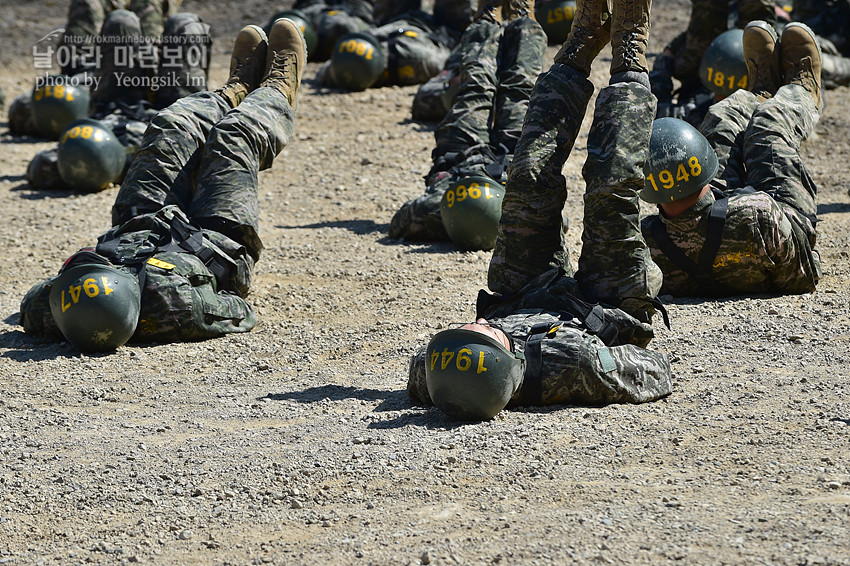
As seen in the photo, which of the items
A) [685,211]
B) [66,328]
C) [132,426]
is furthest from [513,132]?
[132,426]

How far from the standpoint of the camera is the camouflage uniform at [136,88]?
11.2 metres

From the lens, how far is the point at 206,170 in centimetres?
743

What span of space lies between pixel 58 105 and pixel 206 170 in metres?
5.68

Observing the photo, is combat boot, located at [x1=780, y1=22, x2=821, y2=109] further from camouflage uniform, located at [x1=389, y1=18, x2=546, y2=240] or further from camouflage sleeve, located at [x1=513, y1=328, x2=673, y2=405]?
camouflage sleeve, located at [x1=513, y1=328, x2=673, y2=405]

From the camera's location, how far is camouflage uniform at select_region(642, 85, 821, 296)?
6.71 metres

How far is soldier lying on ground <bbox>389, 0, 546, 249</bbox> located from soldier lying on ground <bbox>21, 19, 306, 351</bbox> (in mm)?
1504

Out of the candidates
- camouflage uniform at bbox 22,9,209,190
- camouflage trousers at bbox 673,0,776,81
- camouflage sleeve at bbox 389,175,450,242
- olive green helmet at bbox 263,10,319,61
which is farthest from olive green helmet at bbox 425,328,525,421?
olive green helmet at bbox 263,10,319,61

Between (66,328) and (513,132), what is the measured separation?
4.42 meters

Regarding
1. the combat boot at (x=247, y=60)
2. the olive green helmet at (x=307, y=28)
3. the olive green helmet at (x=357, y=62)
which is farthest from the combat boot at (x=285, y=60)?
the olive green helmet at (x=307, y=28)

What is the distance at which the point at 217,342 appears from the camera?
679cm

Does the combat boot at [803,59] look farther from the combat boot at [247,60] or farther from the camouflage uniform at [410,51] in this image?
the camouflage uniform at [410,51]

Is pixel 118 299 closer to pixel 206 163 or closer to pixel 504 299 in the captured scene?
pixel 206 163

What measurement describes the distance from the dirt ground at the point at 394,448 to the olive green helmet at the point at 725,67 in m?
1.90

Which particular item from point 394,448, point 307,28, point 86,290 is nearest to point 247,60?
point 86,290
